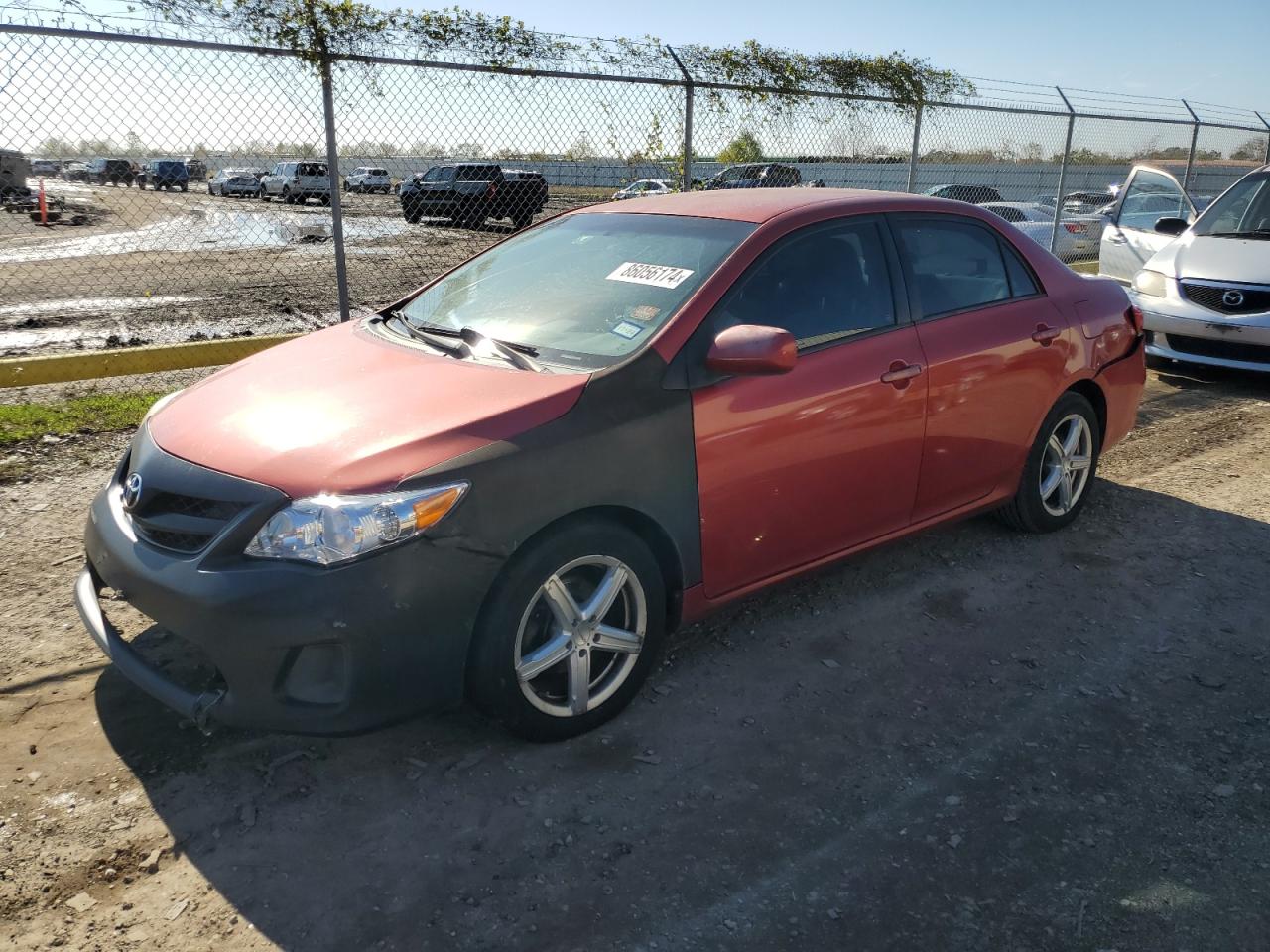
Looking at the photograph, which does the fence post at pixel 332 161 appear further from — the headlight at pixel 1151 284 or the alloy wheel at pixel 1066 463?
the headlight at pixel 1151 284

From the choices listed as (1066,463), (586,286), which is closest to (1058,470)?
(1066,463)

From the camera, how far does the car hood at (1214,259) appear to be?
7832 mm

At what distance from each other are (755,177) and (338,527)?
773 centimetres

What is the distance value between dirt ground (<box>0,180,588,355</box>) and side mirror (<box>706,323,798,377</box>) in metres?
4.72

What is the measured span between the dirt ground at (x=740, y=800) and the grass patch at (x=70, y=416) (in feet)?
7.22

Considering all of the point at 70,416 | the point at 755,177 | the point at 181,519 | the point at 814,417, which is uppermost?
the point at 755,177

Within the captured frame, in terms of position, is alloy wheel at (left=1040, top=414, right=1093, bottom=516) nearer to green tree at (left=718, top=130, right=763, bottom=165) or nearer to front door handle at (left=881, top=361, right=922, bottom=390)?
front door handle at (left=881, top=361, right=922, bottom=390)

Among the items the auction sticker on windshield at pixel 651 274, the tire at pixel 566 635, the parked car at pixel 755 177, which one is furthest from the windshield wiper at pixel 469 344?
the parked car at pixel 755 177

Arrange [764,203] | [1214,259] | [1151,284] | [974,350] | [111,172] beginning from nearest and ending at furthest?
[764,203] < [974,350] < [111,172] < [1214,259] < [1151,284]

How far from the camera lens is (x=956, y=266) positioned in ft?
14.5

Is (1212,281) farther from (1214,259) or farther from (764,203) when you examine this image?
(764,203)

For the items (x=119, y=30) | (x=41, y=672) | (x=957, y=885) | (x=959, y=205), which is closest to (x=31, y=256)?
(x=119, y=30)

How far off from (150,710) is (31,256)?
15.3 metres

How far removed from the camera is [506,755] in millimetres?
3162
